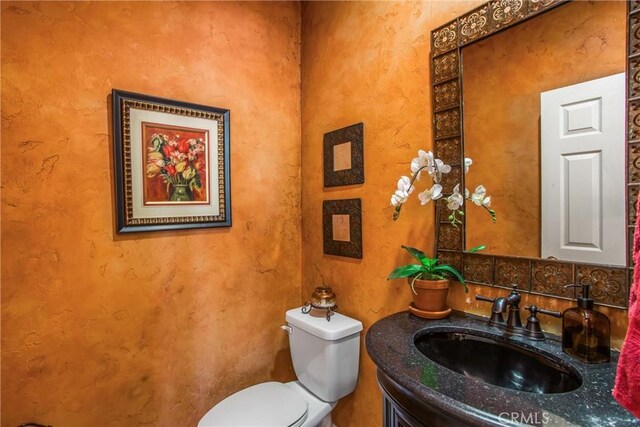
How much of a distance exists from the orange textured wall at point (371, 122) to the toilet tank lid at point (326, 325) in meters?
0.07

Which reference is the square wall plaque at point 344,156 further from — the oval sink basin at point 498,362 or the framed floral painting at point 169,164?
the oval sink basin at point 498,362

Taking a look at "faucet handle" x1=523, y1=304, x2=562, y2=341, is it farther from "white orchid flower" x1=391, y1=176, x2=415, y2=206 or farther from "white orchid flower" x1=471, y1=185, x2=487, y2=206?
"white orchid flower" x1=391, y1=176, x2=415, y2=206

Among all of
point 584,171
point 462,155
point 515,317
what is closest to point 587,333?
point 515,317

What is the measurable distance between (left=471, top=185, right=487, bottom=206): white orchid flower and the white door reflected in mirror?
17 cm

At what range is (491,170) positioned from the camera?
1.12m

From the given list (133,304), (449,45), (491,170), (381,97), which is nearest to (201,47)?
(381,97)

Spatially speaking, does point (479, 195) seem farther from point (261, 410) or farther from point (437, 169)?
point (261, 410)

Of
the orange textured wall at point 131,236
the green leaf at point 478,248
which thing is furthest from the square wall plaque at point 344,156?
the green leaf at point 478,248

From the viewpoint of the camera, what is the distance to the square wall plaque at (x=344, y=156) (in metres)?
1.55

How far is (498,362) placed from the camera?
97 centimetres

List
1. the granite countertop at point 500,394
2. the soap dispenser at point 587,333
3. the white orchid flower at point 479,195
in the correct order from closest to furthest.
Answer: the granite countertop at point 500,394 → the soap dispenser at point 587,333 → the white orchid flower at point 479,195

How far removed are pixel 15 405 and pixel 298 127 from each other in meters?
1.75

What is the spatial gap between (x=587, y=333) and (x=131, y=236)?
1620mm

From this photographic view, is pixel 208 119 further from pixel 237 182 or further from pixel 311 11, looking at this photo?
pixel 311 11
